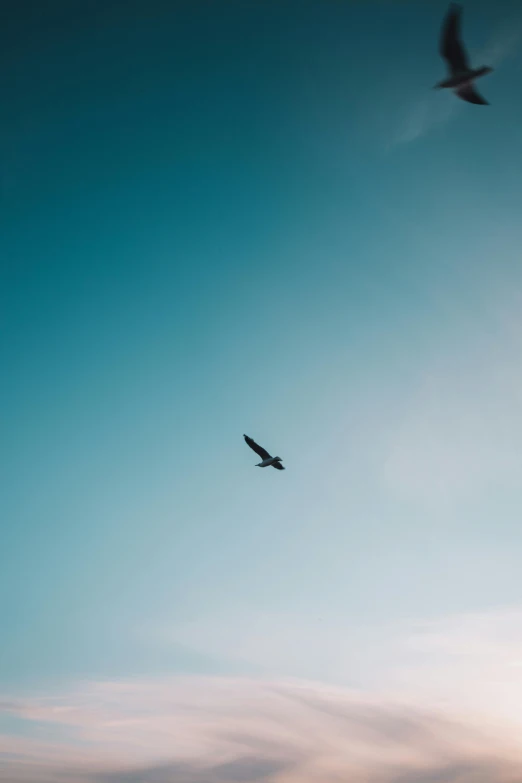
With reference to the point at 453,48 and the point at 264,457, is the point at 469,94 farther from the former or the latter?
the point at 264,457

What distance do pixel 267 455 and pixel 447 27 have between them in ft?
101

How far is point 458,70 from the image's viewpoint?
2761 centimetres

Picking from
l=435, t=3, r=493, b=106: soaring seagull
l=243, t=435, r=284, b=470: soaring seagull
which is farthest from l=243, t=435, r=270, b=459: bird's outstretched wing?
l=435, t=3, r=493, b=106: soaring seagull

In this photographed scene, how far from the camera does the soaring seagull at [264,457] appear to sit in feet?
147

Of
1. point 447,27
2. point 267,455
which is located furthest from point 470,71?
point 267,455

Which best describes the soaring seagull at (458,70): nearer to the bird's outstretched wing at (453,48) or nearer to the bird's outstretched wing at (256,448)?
the bird's outstretched wing at (453,48)

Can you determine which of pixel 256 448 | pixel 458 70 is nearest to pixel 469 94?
pixel 458 70

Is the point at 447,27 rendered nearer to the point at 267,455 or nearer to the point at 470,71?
the point at 470,71

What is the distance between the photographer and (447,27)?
26.5 meters

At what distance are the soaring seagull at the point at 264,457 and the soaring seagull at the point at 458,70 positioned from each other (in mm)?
28022

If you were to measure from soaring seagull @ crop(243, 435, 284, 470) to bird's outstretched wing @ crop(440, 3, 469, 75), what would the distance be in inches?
1132

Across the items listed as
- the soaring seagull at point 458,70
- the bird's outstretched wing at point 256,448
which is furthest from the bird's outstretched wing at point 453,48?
the bird's outstretched wing at point 256,448

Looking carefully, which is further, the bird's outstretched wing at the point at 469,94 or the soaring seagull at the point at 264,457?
the soaring seagull at the point at 264,457

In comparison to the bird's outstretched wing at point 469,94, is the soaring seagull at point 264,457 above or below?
below
